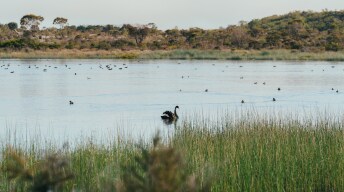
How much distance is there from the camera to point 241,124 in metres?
10.5

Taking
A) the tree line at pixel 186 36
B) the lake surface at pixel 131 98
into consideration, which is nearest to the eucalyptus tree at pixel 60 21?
the tree line at pixel 186 36

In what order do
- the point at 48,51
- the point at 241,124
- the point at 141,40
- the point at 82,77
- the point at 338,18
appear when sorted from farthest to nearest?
1. the point at 338,18
2. the point at 141,40
3. the point at 48,51
4. the point at 82,77
5. the point at 241,124

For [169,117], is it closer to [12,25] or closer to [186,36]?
[186,36]

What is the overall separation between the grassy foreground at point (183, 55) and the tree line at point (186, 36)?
16.8 feet

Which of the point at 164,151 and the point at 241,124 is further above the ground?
the point at 164,151

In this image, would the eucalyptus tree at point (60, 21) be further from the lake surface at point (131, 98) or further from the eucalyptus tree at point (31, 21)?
the lake surface at point (131, 98)

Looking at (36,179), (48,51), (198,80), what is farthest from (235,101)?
(48,51)

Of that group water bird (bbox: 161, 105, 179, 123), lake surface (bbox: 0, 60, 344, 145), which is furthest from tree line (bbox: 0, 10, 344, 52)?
water bird (bbox: 161, 105, 179, 123)

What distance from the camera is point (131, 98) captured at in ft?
81.0

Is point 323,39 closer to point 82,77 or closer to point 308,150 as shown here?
point 82,77

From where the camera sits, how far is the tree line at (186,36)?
249 feet

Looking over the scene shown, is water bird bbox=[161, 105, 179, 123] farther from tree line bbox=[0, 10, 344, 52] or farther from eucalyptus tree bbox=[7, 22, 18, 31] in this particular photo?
eucalyptus tree bbox=[7, 22, 18, 31]

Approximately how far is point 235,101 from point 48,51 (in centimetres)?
5194

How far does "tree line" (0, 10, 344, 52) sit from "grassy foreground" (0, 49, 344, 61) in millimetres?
5124
